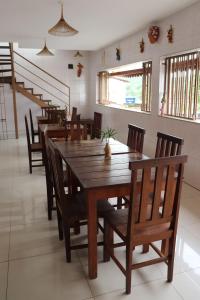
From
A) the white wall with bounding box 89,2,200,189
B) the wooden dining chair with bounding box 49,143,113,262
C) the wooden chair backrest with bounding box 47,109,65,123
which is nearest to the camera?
the wooden dining chair with bounding box 49,143,113,262

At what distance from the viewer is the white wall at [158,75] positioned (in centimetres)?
347

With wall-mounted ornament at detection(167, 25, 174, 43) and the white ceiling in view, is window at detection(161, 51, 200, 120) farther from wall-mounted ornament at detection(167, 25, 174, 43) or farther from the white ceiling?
the white ceiling

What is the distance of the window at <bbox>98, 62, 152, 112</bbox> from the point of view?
495 centimetres

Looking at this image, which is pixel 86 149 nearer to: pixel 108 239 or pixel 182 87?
pixel 108 239

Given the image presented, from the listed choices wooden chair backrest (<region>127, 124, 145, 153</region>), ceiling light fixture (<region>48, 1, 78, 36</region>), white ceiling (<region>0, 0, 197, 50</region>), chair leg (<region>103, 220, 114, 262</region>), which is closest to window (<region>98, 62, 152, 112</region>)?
white ceiling (<region>0, 0, 197, 50</region>)

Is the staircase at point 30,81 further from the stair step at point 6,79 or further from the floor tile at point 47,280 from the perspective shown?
the floor tile at point 47,280

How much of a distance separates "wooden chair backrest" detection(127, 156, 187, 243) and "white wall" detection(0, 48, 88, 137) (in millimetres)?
6687

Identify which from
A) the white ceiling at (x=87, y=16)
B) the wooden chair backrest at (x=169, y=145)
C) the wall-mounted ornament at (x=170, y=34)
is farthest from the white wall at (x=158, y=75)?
the wooden chair backrest at (x=169, y=145)

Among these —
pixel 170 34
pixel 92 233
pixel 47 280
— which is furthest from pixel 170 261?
pixel 170 34

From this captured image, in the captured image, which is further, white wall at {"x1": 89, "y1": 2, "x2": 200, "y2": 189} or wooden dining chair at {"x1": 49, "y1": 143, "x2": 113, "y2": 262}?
white wall at {"x1": 89, "y1": 2, "x2": 200, "y2": 189}

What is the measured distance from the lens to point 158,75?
433 centimetres

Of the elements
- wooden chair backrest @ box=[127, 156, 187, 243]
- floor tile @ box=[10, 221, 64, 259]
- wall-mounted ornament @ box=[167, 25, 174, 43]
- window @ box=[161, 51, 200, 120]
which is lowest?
floor tile @ box=[10, 221, 64, 259]

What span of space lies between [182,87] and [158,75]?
0.64 meters

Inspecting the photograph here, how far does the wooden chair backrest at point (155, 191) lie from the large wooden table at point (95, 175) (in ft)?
0.67
